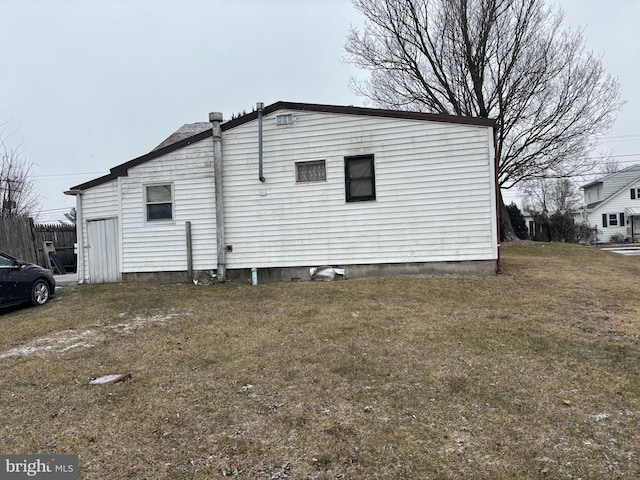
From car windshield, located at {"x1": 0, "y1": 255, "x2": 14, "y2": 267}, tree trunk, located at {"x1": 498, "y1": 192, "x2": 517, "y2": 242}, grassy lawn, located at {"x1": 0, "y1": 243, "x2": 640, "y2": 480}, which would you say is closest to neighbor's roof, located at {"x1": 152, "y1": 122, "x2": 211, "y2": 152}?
car windshield, located at {"x1": 0, "y1": 255, "x2": 14, "y2": 267}

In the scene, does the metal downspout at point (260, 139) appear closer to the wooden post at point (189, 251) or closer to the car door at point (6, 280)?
the wooden post at point (189, 251)

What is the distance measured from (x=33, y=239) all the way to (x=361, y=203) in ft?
39.8

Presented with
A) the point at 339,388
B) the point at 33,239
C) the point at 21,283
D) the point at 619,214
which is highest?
the point at 619,214

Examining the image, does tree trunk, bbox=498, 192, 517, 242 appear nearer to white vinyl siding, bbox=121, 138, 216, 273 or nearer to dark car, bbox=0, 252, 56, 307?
white vinyl siding, bbox=121, 138, 216, 273

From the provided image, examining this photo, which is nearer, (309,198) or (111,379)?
(111,379)

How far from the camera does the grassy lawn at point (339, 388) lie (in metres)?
2.87

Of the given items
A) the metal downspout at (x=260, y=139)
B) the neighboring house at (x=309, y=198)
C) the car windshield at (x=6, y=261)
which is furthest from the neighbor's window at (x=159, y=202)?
the car windshield at (x=6, y=261)

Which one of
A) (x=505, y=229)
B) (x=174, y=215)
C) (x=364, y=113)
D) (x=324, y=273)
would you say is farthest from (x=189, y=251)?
(x=505, y=229)

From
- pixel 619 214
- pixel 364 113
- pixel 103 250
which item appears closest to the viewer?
pixel 364 113

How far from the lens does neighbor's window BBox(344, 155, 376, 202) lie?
10.3m

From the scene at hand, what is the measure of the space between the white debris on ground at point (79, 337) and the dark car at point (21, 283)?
264 centimetres

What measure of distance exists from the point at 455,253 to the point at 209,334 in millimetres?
6108

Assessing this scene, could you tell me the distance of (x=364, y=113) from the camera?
33.5 ft

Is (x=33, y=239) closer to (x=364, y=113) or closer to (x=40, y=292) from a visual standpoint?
(x=40, y=292)
